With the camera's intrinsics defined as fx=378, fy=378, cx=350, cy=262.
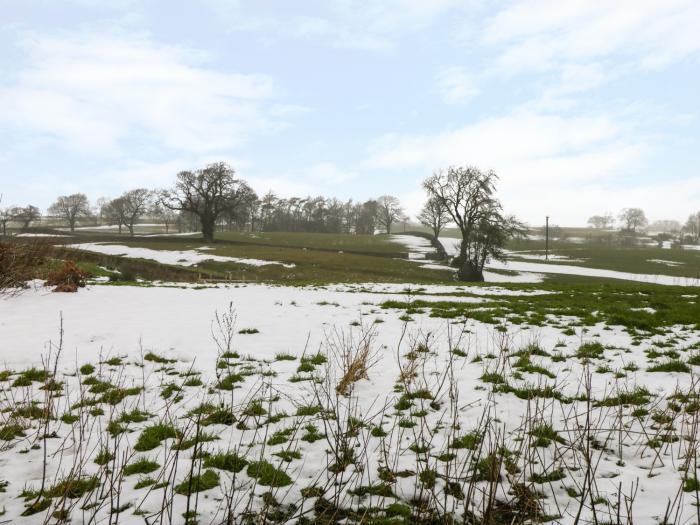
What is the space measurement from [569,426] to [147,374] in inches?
278

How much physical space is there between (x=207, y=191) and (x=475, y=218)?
40629mm

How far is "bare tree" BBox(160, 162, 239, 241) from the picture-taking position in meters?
58.8

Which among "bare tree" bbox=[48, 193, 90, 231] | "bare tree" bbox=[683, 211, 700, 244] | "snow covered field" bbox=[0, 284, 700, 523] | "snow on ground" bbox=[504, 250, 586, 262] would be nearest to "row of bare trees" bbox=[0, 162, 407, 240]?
"bare tree" bbox=[48, 193, 90, 231]

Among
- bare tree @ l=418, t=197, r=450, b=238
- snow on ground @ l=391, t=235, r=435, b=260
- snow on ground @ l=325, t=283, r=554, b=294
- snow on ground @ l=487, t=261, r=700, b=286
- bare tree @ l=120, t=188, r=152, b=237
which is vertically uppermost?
bare tree @ l=120, t=188, r=152, b=237

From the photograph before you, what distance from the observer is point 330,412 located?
18.4ft

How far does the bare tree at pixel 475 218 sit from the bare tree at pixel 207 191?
31.8 metres

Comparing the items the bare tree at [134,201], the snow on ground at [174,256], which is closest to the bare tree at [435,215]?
the snow on ground at [174,256]

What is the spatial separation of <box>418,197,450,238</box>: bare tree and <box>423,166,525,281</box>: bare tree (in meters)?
2.22

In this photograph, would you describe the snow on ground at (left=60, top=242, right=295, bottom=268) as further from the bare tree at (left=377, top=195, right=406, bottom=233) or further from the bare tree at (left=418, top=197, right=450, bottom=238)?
the bare tree at (left=377, top=195, right=406, bottom=233)

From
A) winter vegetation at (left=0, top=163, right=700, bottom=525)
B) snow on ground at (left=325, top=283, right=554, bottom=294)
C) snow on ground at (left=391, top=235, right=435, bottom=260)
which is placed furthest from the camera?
snow on ground at (left=391, top=235, right=435, bottom=260)

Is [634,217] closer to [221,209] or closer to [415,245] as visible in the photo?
[415,245]

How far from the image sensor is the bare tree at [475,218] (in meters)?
41.1

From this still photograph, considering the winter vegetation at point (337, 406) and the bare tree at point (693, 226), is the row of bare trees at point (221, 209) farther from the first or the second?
the bare tree at point (693, 226)

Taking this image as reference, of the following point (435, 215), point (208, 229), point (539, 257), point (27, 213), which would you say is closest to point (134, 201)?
point (27, 213)
